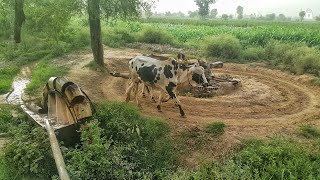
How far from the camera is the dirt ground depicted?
31.1 ft

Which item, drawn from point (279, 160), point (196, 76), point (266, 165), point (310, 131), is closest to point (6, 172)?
point (266, 165)

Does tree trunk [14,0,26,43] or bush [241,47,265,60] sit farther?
tree trunk [14,0,26,43]

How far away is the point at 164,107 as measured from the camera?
454 inches

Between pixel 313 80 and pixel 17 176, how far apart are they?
11846 millimetres

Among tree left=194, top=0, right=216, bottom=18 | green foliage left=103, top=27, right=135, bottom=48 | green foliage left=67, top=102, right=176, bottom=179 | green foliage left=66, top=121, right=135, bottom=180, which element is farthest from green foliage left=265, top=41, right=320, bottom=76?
tree left=194, top=0, right=216, bottom=18

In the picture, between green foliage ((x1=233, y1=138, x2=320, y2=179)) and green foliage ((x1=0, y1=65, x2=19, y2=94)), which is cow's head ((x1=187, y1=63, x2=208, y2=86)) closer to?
green foliage ((x1=233, y1=138, x2=320, y2=179))

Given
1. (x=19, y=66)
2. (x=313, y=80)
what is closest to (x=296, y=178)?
(x=313, y=80)

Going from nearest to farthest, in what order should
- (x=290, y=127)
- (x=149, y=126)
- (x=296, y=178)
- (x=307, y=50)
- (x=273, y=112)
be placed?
(x=296, y=178) < (x=149, y=126) < (x=290, y=127) < (x=273, y=112) < (x=307, y=50)

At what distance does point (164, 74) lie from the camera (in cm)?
1052

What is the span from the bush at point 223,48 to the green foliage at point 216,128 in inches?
438

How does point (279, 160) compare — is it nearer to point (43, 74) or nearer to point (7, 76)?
point (43, 74)

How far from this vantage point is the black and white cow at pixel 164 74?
1055cm

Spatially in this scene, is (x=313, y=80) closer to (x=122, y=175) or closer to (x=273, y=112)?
(x=273, y=112)

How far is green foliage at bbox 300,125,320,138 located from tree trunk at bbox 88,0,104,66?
30.0 ft
